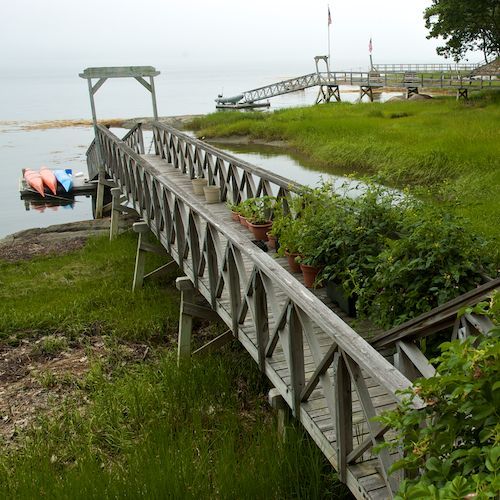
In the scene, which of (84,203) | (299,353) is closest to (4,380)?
(299,353)

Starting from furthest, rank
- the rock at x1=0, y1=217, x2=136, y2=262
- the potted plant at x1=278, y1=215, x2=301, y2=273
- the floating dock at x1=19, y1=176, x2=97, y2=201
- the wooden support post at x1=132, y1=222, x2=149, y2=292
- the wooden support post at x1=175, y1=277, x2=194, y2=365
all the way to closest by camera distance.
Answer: the floating dock at x1=19, y1=176, x2=97, y2=201 → the rock at x1=0, y1=217, x2=136, y2=262 → the wooden support post at x1=132, y1=222, x2=149, y2=292 → the wooden support post at x1=175, y1=277, x2=194, y2=365 → the potted plant at x1=278, y1=215, x2=301, y2=273

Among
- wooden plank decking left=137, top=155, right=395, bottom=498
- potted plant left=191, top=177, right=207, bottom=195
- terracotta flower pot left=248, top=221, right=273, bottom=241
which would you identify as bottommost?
wooden plank decking left=137, top=155, right=395, bottom=498

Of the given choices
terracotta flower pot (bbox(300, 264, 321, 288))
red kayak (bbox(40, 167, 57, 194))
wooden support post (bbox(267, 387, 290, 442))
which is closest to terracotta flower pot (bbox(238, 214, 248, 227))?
terracotta flower pot (bbox(300, 264, 321, 288))

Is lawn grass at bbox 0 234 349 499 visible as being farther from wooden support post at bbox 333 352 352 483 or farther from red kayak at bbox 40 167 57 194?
red kayak at bbox 40 167 57 194

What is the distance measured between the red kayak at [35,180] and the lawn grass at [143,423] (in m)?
12.1

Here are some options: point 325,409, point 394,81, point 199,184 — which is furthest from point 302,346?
point 394,81

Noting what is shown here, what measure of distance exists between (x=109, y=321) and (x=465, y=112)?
20.2 m

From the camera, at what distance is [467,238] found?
445cm

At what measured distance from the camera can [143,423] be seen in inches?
221

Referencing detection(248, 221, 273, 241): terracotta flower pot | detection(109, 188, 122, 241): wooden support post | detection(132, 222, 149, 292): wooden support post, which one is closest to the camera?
detection(248, 221, 273, 241): terracotta flower pot

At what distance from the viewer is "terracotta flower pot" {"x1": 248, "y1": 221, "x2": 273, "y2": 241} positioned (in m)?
7.35

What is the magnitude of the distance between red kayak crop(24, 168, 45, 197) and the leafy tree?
2064 cm

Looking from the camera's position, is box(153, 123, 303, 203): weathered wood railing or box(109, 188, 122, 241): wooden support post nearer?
box(153, 123, 303, 203): weathered wood railing

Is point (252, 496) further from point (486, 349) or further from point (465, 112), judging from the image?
point (465, 112)
